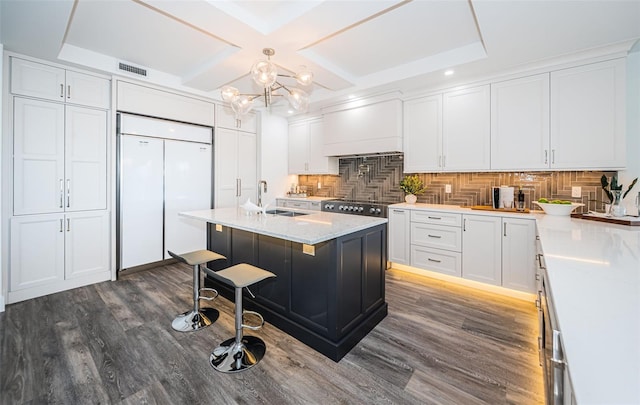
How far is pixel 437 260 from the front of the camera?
3.43 m

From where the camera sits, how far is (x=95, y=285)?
329 centimetres

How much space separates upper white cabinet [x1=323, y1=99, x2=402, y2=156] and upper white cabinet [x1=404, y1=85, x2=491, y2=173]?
0.64 ft

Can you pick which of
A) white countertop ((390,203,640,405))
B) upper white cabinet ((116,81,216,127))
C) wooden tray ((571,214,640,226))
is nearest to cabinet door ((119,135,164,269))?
upper white cabinet ((116,81,216,127))

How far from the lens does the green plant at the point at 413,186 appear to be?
13.2 feet

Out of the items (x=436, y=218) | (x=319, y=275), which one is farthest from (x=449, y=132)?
(x=319, y=275)

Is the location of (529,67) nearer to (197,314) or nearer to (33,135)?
(197,314)

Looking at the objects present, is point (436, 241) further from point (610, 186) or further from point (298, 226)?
point (298, 226)

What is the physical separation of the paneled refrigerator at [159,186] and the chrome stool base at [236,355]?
2.39 metres

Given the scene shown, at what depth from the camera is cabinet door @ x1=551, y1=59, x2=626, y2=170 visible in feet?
8.49

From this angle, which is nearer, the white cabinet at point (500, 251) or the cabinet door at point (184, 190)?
the white cabinet at point (500, 251)

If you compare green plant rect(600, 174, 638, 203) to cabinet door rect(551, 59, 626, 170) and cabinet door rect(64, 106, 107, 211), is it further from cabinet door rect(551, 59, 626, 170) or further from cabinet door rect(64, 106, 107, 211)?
cabinet door rect(64, 106, 107, 211)

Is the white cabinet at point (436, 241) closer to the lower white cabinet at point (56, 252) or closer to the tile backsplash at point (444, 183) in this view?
the tile backsplash at point (444, 183)

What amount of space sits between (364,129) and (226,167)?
2366 millimetres

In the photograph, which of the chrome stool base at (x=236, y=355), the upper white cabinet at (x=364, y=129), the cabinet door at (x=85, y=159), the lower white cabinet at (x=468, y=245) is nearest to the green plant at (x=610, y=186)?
the lower white cabinet at (x=468, y=245)
